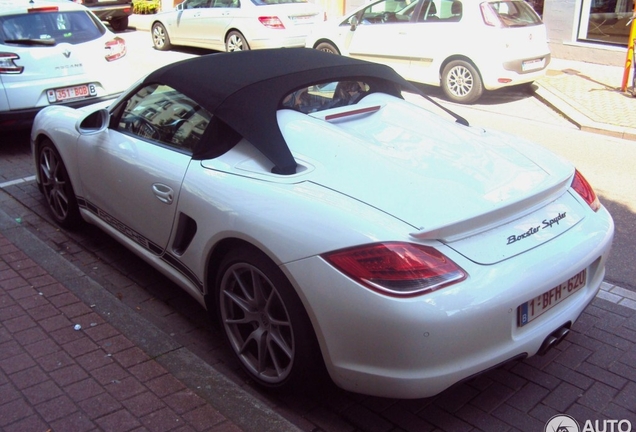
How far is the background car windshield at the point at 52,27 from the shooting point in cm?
770

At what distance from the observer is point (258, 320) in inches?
133

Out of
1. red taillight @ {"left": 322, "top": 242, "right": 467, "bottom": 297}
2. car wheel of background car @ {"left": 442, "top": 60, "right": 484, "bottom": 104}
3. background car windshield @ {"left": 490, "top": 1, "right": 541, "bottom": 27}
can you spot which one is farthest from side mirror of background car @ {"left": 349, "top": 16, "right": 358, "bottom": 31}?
red taillight @ {"left": 322, "top": 242, "right": 467, "bottom": 297}

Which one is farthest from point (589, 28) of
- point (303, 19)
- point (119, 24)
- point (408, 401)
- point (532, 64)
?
point (119, 24)

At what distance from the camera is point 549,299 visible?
3.11 m

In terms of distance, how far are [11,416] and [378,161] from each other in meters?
2.08

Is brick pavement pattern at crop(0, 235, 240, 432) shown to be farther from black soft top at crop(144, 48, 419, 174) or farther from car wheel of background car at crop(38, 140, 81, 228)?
black soft top at crop(144, 48, 419, 174)

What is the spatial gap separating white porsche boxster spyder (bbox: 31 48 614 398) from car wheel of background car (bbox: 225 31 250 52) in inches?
393

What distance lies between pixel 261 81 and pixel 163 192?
2.72 ft

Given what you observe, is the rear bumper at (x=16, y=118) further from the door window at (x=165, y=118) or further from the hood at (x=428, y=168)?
the hood at (x=428, y=168)

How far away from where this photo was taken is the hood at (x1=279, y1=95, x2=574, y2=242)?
3043 mm

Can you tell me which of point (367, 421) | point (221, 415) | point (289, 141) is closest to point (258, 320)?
point (221, 415)

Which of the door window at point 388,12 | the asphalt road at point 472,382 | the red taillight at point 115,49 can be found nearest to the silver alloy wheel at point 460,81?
the door window at point 388,12

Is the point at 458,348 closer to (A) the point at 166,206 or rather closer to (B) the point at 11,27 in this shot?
(A) the point at 166,206

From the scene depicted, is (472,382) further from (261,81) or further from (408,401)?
(261,81)
